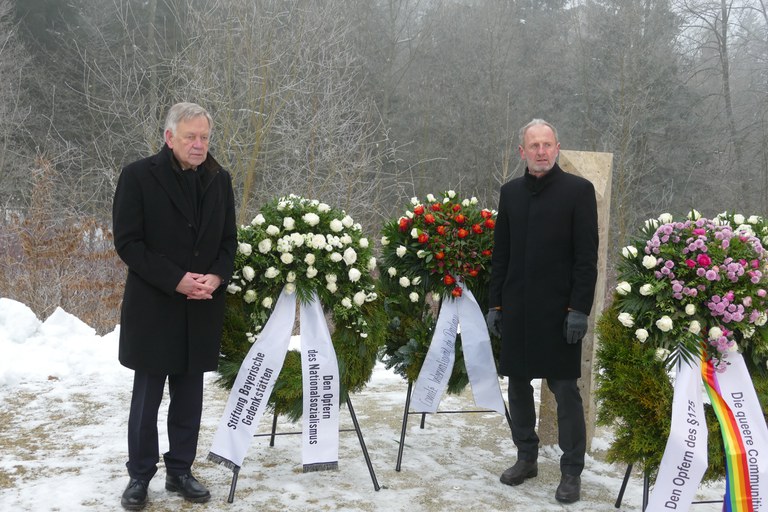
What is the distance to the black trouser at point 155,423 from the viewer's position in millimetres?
3727

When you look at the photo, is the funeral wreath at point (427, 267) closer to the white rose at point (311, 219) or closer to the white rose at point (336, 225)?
the white rose at point (336, 225)

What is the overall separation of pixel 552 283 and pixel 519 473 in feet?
4.01

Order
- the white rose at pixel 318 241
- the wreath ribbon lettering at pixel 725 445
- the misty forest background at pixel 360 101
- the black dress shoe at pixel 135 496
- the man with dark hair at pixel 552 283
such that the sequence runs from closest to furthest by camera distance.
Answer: the wreath ribbon lettering at pixel 725 445 < the black dress shoe at pixel 135 496 < the man with dark hair at pixel 552 283 < the white rose at pixel 318 241 < the misty forest background at pixel 360 101

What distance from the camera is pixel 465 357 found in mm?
4590

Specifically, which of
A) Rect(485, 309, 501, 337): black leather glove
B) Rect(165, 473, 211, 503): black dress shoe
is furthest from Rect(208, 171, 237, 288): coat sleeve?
Rect(485, 309, 501, 337): black leather glove

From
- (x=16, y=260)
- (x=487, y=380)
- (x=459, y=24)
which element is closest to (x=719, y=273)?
(x=487, y=380)

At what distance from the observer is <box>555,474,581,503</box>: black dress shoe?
405 cm

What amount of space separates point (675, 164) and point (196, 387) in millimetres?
18632

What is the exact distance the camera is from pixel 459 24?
23984mm

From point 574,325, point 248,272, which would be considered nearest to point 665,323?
point 574,325

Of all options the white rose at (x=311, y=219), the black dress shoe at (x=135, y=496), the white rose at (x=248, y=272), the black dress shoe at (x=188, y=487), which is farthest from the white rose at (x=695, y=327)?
the black dress shoe at (x=135, y=496)

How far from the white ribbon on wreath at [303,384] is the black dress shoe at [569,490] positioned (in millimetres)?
1305

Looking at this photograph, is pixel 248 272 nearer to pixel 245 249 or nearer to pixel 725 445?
pixel 245 249

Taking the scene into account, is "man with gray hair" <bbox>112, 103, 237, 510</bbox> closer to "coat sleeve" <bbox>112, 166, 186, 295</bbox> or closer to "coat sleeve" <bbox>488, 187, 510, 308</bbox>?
"coat sleeve" <bbox>112, 166, 186, 295</bbox>
